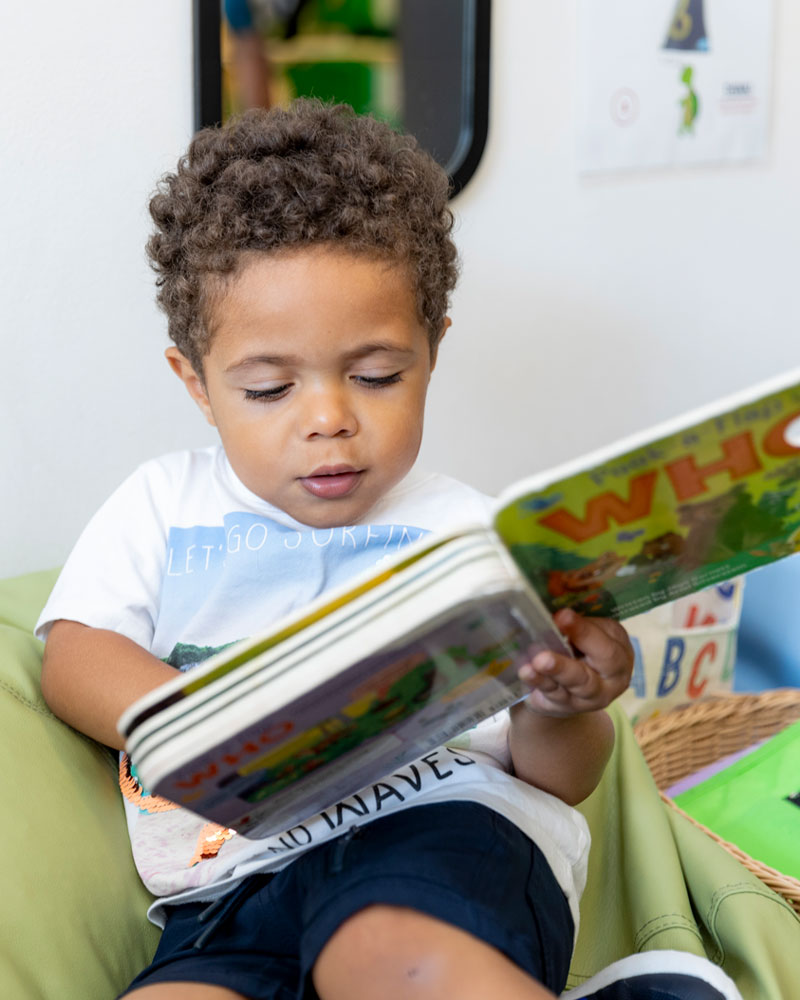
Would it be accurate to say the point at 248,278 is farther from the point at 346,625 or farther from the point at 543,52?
the point at 543,52

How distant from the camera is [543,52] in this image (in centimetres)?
151

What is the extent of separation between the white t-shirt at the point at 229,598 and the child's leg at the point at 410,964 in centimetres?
12

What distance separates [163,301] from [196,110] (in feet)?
1.09

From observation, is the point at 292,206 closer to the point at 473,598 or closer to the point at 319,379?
the point at 319,379

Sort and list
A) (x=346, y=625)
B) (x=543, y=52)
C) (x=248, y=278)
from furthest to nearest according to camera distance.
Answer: (x=543, y=52)
(x=248, y=278)
(x=346, y=625)

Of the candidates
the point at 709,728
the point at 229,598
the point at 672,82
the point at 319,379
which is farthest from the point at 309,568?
the point at 672,82

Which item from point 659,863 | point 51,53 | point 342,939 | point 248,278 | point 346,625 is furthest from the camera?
point 51,53

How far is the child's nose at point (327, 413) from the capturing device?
2.93 feet

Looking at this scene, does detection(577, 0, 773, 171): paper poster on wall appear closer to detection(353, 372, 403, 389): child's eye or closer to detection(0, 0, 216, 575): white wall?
detection(0, 0, 216, 575): white wall

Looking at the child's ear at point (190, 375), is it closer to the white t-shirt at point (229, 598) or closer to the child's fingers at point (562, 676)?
the white t-shirt at point (229, 598)

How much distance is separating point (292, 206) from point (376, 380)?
17 cm

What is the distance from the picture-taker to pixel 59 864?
2.86 feet

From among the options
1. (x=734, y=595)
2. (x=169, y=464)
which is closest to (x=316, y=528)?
(x=169, y=464)

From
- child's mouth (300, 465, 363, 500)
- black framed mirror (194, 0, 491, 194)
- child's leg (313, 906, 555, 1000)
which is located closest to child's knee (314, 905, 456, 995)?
child's leg (313, 906, 555, 1000)
